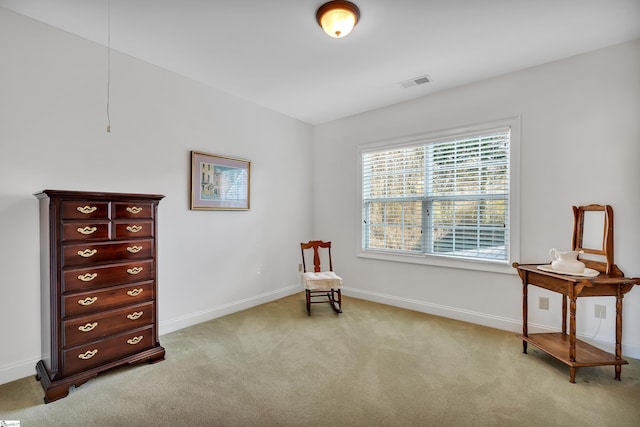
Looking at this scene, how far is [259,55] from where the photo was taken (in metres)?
2.67

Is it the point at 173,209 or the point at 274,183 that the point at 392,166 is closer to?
the point at 274,183

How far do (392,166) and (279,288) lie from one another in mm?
2283

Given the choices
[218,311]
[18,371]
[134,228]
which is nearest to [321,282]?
[218,311]

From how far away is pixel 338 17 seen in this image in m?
2.05

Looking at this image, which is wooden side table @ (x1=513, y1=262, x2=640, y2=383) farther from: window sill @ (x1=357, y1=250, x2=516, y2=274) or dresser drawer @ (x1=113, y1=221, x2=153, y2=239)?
dresser drawer @ (x1=113, y1=221, x2=153, y2=239)

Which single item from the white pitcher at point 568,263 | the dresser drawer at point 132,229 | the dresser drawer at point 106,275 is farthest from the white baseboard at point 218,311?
the white pitcher at point 568,263

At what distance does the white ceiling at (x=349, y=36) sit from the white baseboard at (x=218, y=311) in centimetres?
233

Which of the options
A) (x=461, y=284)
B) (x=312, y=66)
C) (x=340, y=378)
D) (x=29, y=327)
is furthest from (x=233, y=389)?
(x=312, y=66)

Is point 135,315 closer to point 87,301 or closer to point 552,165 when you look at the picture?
point 87,301

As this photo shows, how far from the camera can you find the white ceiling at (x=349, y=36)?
205 centimetres

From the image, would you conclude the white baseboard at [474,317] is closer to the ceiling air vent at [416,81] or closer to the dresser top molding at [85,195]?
the ceiling air vent at [416,81]

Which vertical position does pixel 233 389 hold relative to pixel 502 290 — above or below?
below

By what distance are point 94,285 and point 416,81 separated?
135 inches

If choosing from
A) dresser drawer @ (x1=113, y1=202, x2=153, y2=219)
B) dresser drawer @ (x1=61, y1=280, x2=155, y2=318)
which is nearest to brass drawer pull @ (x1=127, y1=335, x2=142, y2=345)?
dresser drawer @ (x1=61, y1=280, x2=155, y2=318)
